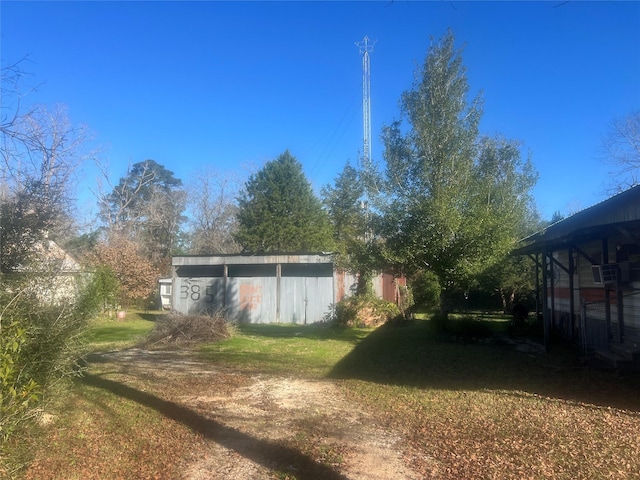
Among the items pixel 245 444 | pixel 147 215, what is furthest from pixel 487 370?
pixel 147 215

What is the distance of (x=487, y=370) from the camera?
30.8ft

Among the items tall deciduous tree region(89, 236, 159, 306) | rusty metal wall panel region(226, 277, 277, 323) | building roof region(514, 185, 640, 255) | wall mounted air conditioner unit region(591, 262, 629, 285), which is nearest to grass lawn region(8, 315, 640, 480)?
wall mounted air conditioner unit region(591, 262, 629, 285)

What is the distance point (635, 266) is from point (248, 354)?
8.75m

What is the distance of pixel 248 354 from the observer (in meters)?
12.2

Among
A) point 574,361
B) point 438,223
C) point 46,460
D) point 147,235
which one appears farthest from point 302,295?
point 147,235

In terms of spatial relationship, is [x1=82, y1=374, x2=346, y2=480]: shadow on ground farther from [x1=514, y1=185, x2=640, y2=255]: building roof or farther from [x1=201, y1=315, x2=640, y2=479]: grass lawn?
[x1=514, y1=185, x2=640, y2=255]: building roof

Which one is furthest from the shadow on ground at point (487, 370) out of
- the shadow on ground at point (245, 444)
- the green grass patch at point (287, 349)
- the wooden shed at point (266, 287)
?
the wooden shed at point (266, 287)

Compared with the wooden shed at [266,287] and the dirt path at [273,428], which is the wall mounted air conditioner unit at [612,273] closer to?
the dirt path at [273,428]

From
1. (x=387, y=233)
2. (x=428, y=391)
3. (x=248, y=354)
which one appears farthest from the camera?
(x=387, y=233)

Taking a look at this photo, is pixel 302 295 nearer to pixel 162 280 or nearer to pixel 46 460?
pixel 162 280

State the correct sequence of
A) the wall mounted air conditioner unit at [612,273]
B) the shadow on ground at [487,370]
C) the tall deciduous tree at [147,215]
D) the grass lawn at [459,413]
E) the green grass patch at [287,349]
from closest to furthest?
the grass lawn at [459,413], the shadow on ground at [487,370], the wall mounted air conditioner unit at [612,273], the green grass patch at [287,349], the tall deciduous tree at [147,215]

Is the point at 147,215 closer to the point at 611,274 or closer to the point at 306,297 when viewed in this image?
the point at 306,297

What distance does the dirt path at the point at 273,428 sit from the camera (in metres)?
4.54

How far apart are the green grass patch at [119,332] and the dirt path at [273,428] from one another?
2.73 meters
